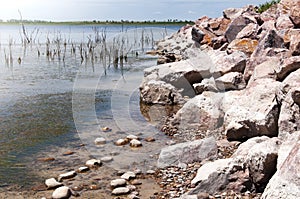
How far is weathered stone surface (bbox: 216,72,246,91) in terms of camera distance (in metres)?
10.2

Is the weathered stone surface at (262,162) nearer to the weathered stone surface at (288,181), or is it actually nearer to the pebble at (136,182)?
the weathered stone surface at (288,181)

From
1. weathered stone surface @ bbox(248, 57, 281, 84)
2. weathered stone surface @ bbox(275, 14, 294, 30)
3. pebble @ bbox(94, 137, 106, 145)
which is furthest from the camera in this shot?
weathered stone surface @ bbox(275, 14, 294, 30)

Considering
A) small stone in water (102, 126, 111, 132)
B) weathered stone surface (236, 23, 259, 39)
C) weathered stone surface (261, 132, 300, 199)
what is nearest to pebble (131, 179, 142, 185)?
weathered stone surface (261, 132, 300, 199)

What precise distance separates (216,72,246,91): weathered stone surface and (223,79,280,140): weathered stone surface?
1333 mm

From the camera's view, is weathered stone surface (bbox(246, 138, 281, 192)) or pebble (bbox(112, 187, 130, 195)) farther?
pebble (bbox(112, 187, 130, 195))

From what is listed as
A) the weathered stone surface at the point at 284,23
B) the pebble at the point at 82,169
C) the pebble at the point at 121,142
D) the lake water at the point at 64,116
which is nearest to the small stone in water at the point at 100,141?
the lake water at the point at 64,116

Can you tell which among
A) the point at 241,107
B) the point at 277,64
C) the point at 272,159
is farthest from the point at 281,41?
the point at 272,159

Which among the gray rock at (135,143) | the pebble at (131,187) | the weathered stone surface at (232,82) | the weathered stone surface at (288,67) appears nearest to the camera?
the pebble at (131,187)

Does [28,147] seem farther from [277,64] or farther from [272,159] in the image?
[277,64]

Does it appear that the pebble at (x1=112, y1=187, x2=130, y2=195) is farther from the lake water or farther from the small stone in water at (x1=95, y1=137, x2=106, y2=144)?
the small stone in water at (x1=95, y1=137, x2=106, y2=144)

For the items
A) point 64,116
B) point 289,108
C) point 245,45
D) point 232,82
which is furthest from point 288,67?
point 64,116

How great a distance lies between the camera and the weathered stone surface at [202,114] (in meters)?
9.17

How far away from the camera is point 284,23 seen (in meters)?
12.8

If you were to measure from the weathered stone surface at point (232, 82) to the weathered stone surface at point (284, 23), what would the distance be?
3294 millimetres
